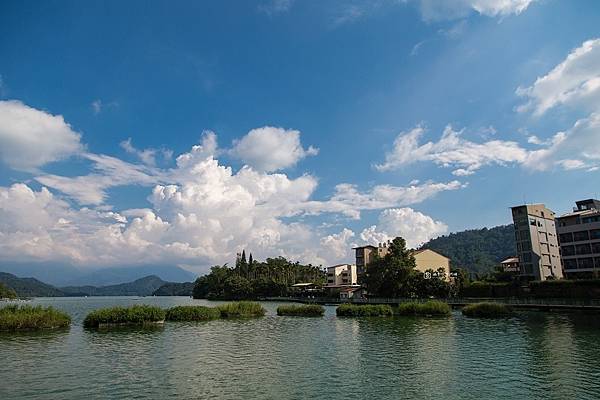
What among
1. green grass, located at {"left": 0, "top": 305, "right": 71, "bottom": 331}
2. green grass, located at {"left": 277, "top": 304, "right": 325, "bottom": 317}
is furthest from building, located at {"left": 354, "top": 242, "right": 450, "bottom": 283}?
green grass, located at {"left": 0, "top": 305, "right": 71, "bottom": 331}

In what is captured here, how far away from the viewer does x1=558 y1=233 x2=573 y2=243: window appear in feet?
315

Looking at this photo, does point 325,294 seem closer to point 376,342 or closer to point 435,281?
point 435,281

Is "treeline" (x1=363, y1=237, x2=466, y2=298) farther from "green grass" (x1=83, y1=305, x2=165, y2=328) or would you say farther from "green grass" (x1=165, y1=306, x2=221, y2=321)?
"green grass" (x1=83, y1=305, x2=165, y2=328)

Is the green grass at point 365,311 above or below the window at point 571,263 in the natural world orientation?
below

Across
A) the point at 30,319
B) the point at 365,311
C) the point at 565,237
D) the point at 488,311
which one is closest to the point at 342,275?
the point at 565,237

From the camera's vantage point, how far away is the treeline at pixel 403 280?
9575cm

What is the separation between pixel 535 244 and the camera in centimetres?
9625

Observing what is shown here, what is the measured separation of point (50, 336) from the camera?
44938 mm

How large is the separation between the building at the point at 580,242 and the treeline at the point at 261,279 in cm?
7894

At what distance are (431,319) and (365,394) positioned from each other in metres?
42.1

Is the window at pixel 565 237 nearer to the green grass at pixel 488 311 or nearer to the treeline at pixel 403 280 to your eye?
the treeline at pixel 403 280

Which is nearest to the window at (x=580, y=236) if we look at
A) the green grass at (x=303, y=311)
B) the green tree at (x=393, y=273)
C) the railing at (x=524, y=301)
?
the railing at (x=524, y=301)

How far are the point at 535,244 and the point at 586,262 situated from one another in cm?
1008

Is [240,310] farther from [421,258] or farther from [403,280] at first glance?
[421,258]
